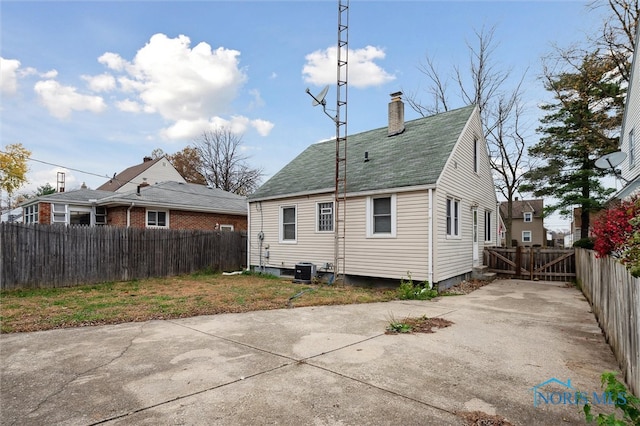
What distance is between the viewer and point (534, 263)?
42.9ft

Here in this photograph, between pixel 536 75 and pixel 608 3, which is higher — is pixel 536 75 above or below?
below

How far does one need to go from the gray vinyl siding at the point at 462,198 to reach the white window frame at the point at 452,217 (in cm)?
16

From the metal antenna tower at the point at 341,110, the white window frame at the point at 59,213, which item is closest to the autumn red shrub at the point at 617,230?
the metal antenna tower at the point at 341,110

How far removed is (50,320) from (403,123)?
12.4m

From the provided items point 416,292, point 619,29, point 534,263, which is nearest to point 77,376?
point 416,292

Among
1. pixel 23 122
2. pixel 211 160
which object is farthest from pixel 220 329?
pixel 211 160

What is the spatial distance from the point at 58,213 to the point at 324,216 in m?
14.2

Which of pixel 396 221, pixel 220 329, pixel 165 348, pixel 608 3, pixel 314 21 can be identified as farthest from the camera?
pixel 608 3

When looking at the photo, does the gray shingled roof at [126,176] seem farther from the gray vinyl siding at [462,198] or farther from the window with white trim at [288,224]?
the gray vinyl siding at [462,198]

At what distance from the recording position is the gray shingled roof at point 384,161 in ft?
34.1

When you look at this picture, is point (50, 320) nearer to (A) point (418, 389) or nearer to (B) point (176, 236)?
(A) point (418, 389)

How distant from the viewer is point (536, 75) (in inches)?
717

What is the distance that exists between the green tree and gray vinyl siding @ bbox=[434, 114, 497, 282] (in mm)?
6919

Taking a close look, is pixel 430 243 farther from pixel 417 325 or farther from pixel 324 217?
pixel 324 217
